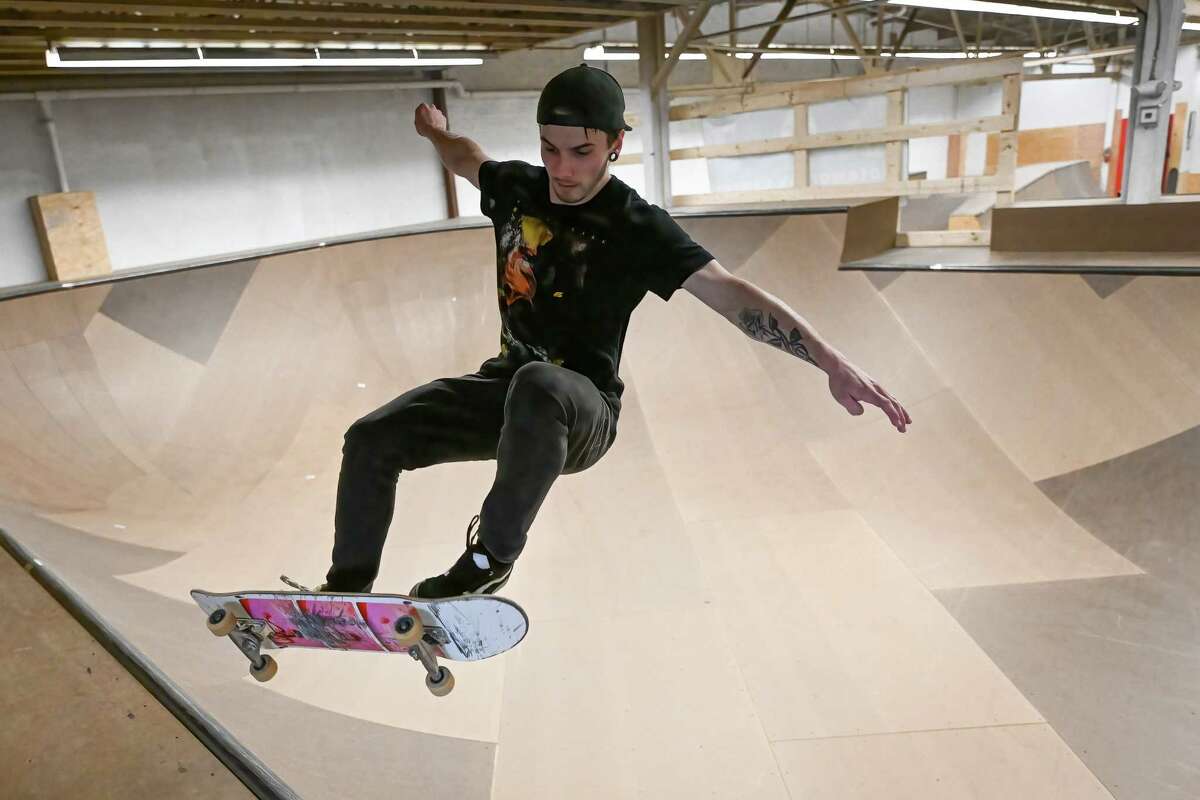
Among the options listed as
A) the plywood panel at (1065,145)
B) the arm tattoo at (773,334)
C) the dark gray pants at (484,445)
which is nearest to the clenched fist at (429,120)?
the dark gray pants at (484,445)

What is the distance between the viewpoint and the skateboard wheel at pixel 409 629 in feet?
6.07

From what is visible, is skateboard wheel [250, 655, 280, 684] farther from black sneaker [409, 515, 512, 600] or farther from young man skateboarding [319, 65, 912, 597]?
black sneaker [409, 515, 512, 600]

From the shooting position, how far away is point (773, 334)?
5.89 feet

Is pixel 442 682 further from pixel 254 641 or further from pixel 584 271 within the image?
pixel 584 271

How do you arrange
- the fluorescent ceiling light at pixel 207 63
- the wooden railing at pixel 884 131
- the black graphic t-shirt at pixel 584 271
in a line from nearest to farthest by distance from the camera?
the black graphic t-shirt at pixel 584 271
the fluorescent ceiling light at pixel 207 63
the wooden railing at pixel 884 131

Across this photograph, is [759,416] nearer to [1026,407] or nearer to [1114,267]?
[1026,407]

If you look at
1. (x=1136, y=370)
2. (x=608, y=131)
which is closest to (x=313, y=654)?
(x=608, y=131)

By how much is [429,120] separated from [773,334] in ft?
4.57

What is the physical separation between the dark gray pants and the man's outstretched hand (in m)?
0.54

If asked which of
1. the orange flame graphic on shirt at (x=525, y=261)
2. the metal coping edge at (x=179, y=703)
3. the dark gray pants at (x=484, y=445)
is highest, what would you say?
the orange flame graphic on shirt at (x=525, y=261)

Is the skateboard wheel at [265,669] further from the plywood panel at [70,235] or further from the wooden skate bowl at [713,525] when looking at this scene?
the plywood panel at [70,235]

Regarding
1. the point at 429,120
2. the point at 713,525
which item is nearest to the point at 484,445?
the point at 429,120

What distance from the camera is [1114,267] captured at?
14.2ft

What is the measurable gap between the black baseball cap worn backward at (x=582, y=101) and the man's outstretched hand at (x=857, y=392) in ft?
2.44
